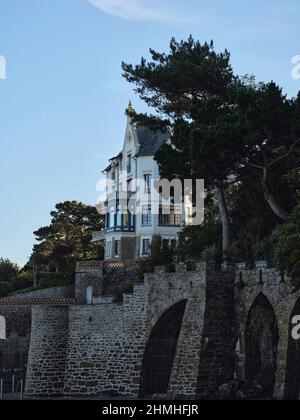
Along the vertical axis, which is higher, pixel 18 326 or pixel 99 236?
pixel 99 236

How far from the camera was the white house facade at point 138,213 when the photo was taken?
62.9 m

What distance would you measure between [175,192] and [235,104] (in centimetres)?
698

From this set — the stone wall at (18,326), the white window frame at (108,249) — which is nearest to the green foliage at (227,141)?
the stone wall at (18,326)

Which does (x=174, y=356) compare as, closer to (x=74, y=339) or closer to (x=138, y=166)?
(x=74, y=339)

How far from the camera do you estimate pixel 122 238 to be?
63.9m

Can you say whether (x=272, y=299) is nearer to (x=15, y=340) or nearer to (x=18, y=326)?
(x=15, y=340)

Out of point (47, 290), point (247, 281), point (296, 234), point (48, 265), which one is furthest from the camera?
point (48, 265)

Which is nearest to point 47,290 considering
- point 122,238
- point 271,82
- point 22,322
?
point 22,322

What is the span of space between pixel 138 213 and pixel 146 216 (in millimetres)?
798

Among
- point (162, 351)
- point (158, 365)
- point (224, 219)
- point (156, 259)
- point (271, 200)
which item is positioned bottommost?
point (158, 365)

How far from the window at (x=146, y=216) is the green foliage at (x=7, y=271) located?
14465 millimetres

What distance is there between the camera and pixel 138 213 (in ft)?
209

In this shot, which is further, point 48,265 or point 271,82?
point 48,265

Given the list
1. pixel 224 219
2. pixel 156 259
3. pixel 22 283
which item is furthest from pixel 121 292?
pixel 22 283
